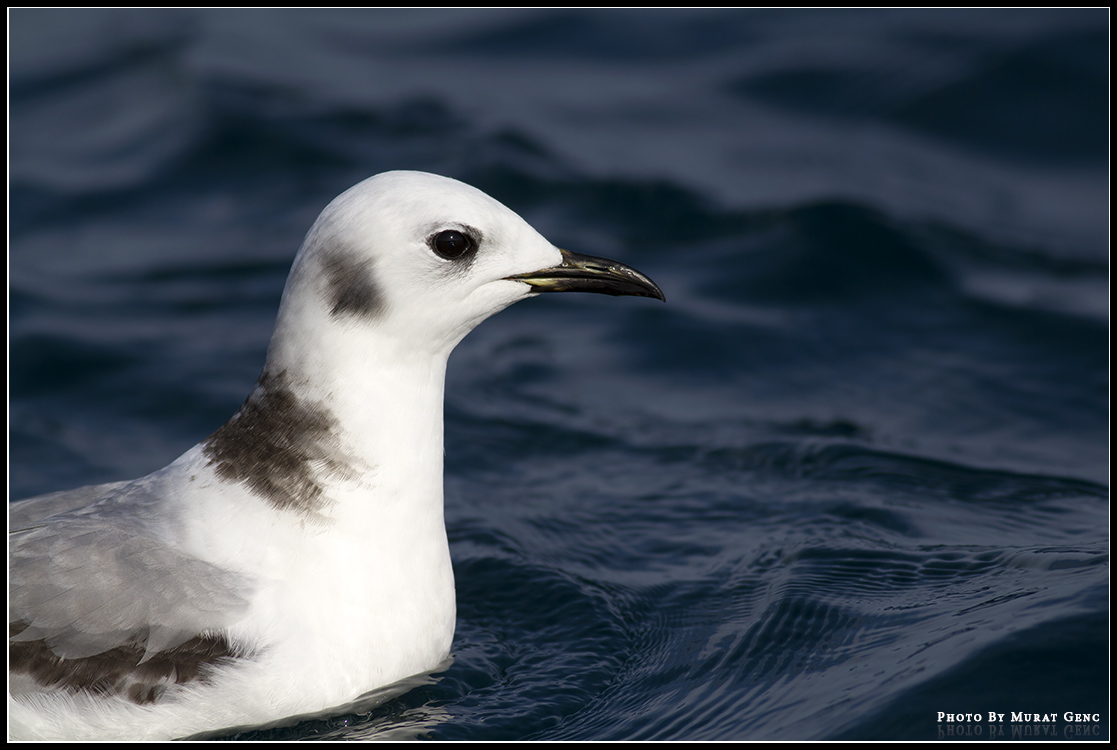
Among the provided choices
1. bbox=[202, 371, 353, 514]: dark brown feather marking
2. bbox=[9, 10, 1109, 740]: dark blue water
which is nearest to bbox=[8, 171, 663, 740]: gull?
bbox=[202, 371, 353, 514]: dark brown feather marking

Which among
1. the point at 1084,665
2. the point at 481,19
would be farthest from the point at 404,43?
the point at 1084,665

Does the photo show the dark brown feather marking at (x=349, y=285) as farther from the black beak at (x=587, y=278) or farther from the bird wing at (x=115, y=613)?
the bird wing at (x=115, y=613)

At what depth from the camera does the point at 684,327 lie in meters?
9.51

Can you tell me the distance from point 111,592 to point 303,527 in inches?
29.1

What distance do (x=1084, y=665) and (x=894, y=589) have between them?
115cm

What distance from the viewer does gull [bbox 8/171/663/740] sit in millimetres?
4531

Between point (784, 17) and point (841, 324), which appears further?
point (784, 17)

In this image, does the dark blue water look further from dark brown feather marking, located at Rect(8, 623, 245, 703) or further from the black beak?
the black beak

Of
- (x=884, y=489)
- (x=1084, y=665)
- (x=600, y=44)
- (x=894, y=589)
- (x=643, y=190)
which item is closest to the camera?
(x=1084, y=665)

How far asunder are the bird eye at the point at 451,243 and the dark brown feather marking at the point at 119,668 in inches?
67.4

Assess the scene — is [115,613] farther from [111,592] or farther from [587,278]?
[587,278]

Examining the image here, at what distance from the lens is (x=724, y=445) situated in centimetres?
782

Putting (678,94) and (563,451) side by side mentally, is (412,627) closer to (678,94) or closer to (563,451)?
(563,451)

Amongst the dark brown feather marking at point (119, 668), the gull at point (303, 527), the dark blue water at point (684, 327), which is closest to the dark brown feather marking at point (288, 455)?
the gull at point (303, 527)
